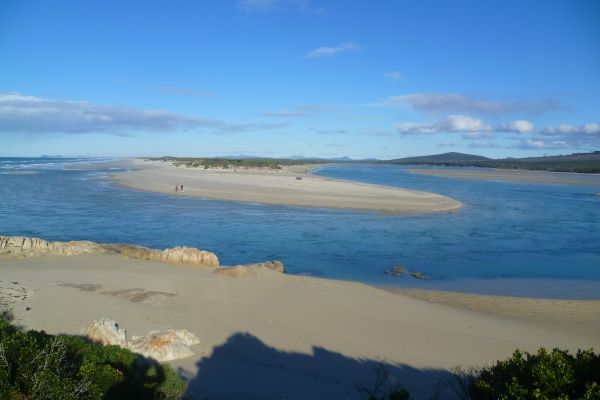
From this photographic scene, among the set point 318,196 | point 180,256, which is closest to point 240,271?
point 180,256

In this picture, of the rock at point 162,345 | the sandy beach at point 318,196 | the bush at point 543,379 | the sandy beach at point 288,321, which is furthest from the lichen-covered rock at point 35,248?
the sandy beach at point 318,196

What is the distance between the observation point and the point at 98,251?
17688 millimetres

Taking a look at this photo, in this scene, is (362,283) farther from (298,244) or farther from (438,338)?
(298,244)

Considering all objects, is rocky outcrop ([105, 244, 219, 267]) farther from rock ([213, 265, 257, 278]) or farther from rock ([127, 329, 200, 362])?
rock ([127, 329, 200, 362])

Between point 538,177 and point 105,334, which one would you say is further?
point 538,177

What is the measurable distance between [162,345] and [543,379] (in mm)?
6654

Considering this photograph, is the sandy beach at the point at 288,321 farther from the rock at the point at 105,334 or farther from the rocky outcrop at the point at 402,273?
the rocky outcrop at the point at 402,273

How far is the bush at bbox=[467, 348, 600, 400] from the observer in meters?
5.35

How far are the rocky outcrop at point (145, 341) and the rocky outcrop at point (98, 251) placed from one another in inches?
289

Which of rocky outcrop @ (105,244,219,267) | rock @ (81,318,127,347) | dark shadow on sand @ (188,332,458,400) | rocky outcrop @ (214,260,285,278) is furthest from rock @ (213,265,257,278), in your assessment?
rock @ (81,318,127,347)

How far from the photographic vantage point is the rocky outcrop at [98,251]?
1673 centimetres

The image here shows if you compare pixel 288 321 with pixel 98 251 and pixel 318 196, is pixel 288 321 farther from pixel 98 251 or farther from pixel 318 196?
pixel 318 196

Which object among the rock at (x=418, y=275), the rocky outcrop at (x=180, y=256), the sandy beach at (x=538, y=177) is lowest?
the rock at (x=418, y=275)

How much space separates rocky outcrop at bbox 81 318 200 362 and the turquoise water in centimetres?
875
